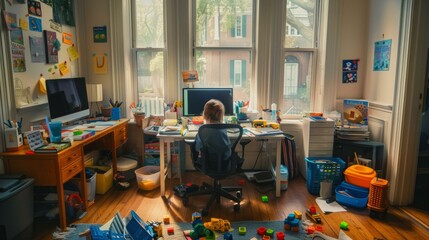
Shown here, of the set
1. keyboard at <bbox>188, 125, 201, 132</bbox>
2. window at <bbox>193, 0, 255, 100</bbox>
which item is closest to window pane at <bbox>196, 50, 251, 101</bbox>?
window at <bbox>193, 0, 255, 100</bbox>

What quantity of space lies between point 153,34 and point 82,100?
1.23 metres

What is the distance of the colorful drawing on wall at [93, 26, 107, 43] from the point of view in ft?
11.6

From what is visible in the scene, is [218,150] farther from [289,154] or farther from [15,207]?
[15,207]

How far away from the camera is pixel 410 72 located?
105 inches

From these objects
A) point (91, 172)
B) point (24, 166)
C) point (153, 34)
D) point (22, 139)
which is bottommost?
point (91, 172)

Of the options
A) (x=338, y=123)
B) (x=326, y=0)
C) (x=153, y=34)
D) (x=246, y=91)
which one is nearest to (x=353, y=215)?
(x=338, y=123)

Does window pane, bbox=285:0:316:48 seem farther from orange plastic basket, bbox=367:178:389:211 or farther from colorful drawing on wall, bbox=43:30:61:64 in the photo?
colorful drawing on wall, bbox=43:30:61:64

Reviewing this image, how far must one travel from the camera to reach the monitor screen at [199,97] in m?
3.34

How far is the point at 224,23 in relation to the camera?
12.0 ft

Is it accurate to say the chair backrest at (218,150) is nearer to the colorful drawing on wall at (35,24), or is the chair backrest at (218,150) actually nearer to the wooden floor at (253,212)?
the wooden floor at (253,212)

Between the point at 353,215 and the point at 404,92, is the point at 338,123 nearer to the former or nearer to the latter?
the point at 404,92

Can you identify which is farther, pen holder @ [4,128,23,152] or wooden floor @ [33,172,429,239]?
wooden floor @ [33,172,429,239]

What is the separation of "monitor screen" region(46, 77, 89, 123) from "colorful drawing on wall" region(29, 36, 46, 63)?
275 millimetres

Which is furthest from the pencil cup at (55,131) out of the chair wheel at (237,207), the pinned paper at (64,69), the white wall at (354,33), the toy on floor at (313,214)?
the white wall at (354,33)
